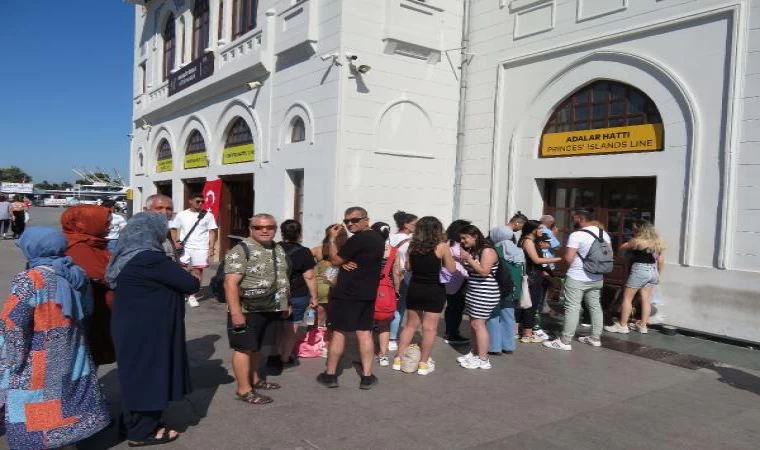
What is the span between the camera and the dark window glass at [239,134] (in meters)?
12.6

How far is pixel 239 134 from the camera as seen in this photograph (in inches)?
515

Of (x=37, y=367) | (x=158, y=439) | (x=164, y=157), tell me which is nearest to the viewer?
(x=37, y=367)

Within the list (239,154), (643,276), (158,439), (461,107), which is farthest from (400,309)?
(239,154)

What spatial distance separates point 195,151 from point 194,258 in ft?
27.0

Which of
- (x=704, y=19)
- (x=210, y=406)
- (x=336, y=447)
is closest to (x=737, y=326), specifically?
(x=704, y=19)

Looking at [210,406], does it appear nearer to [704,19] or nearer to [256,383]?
[256,383]

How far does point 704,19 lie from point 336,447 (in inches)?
280

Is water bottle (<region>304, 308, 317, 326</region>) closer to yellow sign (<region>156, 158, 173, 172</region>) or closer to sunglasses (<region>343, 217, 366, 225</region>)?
sunglasses (<region>343, 217, 366, 225</region>)

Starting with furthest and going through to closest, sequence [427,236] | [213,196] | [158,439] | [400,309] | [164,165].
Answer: [164,165] → [213,196] → [400,309] → [427,236] → [158,439]

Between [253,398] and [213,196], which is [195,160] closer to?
[213,196]

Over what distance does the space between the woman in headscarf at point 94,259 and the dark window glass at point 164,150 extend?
14.9 meters

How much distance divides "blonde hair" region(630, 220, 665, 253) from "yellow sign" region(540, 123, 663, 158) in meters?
1.35

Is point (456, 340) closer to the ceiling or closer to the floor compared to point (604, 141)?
closer to the floor

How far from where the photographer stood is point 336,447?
353 centimetres
